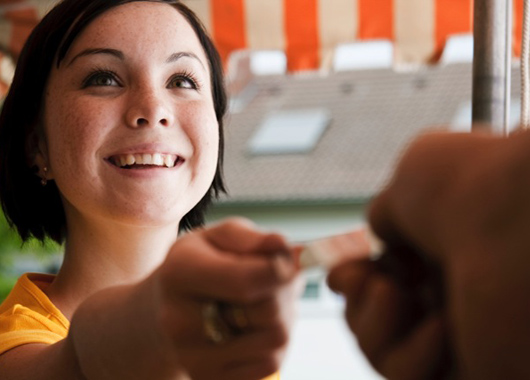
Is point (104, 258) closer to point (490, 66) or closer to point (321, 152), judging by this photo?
point (490, 66)

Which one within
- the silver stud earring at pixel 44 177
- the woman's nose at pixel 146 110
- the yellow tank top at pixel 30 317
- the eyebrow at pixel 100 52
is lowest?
the yellow tank top at pixel 30 317

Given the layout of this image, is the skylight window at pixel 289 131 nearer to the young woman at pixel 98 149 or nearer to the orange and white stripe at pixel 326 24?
the orange and white stripe at pixel 326 24

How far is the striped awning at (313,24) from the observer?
184 cm

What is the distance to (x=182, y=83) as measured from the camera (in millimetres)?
1069

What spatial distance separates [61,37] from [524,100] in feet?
1.87

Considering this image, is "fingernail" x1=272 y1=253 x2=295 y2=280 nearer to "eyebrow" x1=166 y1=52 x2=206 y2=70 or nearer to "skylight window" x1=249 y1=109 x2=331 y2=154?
"eyebrow" x1=166 y1=52 x2=206 y2=70

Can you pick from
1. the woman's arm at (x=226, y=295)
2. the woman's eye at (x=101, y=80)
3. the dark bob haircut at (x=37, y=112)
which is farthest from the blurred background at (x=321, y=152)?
the woman's arm at (x=226, y=295)

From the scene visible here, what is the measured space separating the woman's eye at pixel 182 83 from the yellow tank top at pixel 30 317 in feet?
0.98

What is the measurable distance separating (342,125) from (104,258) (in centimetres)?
1000

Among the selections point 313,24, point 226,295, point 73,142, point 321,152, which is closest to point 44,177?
point 73,142

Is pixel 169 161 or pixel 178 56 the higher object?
pixel 178 56

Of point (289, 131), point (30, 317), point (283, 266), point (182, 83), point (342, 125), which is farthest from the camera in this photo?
point (289, 131)

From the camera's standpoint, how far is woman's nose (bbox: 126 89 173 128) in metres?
0.98

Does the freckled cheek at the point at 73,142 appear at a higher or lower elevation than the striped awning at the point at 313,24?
lower
